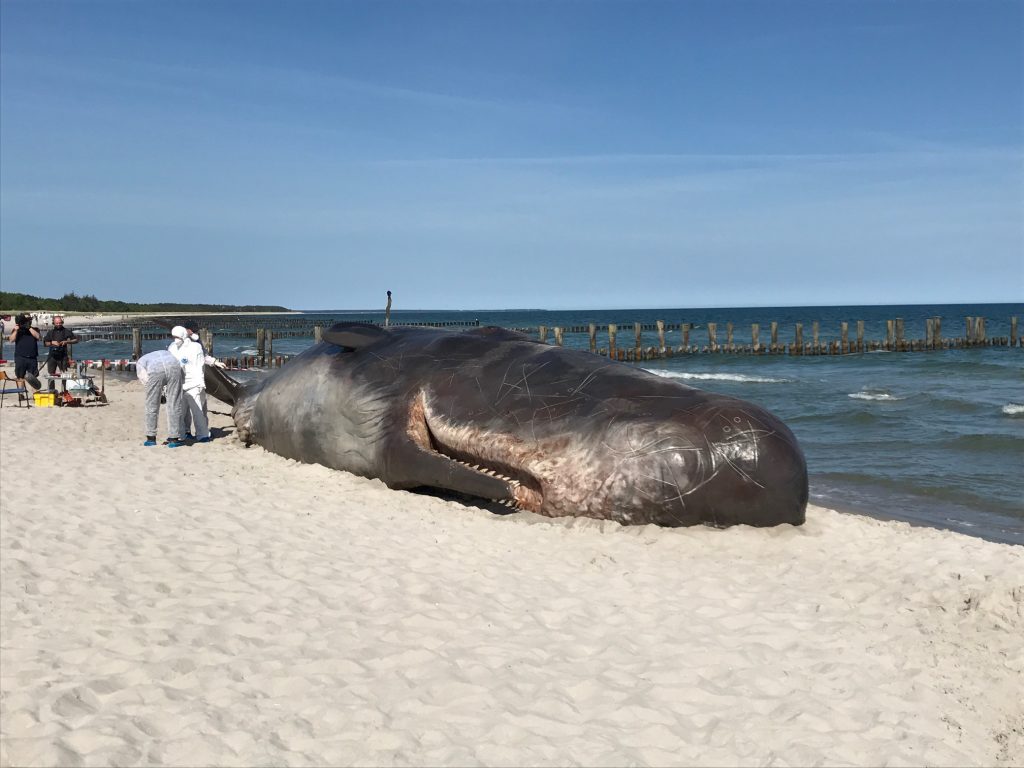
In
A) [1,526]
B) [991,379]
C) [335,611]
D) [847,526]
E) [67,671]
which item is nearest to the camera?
[67,671]

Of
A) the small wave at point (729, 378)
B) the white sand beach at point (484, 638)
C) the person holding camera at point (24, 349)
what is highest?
the person holding camera at point (24, 349)

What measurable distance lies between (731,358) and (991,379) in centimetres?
1421

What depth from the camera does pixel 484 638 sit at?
16.9ft

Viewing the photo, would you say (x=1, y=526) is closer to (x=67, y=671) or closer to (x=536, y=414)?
(x=67, y=671)

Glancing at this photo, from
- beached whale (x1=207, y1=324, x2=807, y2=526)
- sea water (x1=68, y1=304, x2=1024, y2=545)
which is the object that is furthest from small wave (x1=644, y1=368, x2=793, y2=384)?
beached whale (x1=207, y1=324, x2=807, y2=526)

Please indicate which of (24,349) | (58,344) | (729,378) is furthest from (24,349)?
(729,378)

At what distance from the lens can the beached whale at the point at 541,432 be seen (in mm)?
7477

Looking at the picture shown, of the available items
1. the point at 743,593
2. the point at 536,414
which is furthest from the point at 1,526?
the point at 743,593

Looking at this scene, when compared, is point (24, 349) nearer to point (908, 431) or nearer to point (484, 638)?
point (484, 638)

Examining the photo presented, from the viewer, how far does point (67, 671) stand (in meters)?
4.35

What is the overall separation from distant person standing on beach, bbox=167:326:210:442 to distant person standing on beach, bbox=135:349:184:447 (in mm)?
112

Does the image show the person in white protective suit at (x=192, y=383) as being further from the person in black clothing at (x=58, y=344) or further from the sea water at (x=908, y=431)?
the sea water at (x=908, y=431)

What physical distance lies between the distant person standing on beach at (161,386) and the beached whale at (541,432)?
2616 millimetres

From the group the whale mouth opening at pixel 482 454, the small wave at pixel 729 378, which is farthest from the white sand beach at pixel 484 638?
the small wave at pixel 729 378
